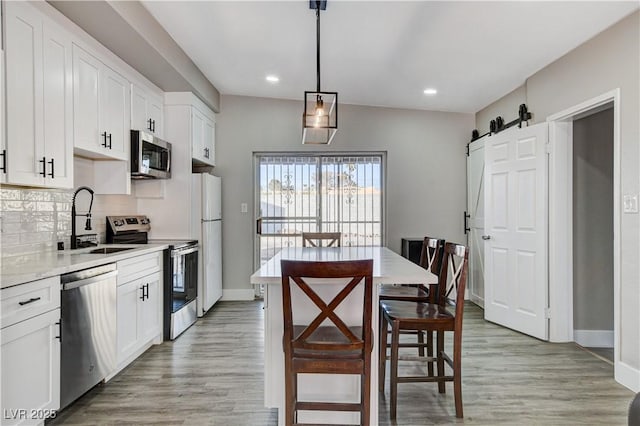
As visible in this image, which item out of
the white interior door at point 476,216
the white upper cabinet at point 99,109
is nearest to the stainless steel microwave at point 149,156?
the white upper cabinet at point 99,109

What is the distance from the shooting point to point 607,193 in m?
3.42

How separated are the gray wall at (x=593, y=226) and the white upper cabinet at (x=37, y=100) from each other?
421 centimetres

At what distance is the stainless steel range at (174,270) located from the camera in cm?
346

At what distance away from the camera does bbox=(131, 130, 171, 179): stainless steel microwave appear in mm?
3369

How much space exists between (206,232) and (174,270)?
32.0 inches

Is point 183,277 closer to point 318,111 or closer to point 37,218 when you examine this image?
point 37,218

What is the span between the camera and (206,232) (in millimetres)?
4281

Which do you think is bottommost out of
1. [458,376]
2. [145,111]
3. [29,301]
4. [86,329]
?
[458,376]

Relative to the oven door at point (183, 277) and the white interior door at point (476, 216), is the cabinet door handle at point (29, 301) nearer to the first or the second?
the oven door at point (183, 277)

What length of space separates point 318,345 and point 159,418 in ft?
3.95

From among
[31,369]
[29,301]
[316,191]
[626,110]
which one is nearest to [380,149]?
[316,191]

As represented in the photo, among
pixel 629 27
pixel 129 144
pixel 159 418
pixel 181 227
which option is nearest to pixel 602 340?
pixel 629 27

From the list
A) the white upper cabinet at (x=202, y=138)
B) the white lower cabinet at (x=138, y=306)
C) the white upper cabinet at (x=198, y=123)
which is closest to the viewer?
the white lower cabinet at (x=138, y=306)

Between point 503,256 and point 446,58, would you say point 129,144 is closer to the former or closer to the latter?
point 446,58
